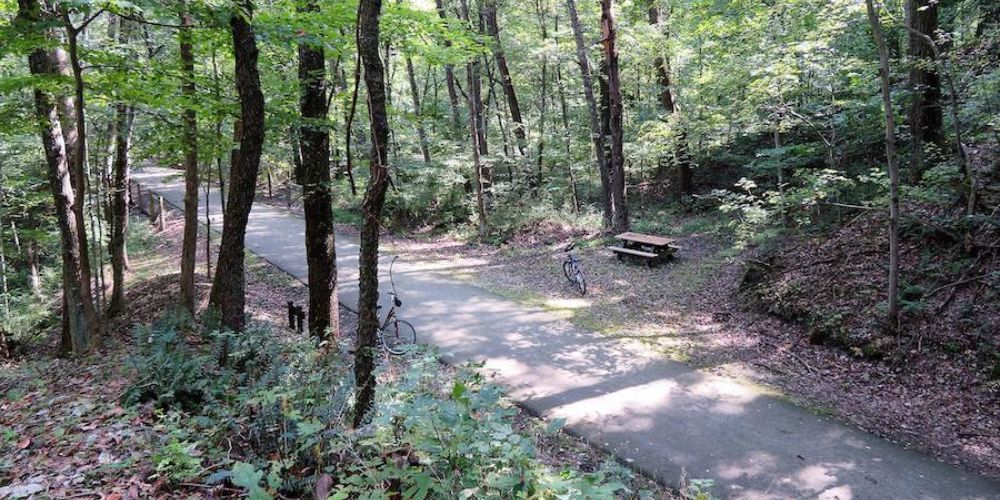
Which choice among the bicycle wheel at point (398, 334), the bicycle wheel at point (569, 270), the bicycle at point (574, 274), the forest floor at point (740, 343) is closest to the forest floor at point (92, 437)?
the bicycle wheel at point (398, 334)

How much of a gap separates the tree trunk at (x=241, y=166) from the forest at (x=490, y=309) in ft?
0.11

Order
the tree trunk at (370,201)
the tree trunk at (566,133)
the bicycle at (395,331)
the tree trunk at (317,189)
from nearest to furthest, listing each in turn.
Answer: the tree trunk at (370,201), the tree trunk at (317,189), the bicycle at (395,331), the tree trunk at (566,133)

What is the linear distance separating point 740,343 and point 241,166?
785 cm

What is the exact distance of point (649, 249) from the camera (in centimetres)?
1393

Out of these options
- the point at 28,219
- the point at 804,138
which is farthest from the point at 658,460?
the point at 28,219

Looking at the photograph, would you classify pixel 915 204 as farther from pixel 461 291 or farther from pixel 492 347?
pixel 461 291

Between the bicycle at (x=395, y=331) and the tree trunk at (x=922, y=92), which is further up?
the tree trunk at (x=922, y=92)

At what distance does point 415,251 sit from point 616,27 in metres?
9.03

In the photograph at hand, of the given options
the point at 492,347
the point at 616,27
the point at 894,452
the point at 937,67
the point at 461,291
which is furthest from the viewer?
the point at 616,27

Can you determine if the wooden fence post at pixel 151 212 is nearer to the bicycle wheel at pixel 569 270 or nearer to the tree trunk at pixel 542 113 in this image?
the tree trunk at pixel 542 113

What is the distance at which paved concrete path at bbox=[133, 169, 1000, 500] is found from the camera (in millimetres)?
5207

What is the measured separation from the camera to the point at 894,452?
223 inches

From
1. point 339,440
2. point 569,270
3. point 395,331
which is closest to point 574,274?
point 569,270

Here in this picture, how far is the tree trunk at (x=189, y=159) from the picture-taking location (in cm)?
693
